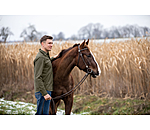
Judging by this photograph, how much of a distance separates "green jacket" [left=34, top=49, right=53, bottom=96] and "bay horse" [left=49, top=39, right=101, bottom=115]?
0.42 ft

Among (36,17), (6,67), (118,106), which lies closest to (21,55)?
(6,67)

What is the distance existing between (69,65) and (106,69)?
171 cm

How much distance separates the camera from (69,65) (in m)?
1.99

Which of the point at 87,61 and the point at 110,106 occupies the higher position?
the point at 87,61

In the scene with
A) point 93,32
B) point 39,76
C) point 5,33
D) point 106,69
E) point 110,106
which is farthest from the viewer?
point 106,69

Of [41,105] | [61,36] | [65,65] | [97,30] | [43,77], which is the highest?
[97,30]

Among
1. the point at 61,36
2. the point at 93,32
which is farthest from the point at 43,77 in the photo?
the point at 93,32

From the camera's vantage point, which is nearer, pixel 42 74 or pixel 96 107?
pixel 42 74

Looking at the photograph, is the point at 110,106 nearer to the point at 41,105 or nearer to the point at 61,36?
the point at 41,105

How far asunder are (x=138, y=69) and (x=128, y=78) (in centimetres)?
31

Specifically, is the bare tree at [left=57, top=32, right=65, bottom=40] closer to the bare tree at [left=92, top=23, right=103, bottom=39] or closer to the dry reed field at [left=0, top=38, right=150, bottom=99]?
the dry reed field at [left=0, top=38, right=150, bottom=99]

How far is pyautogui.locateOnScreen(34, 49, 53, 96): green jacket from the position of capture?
174cm

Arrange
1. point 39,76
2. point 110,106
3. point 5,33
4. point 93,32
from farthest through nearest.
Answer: point 93,32 < point 5,33 < point 110,106 < point 39,76

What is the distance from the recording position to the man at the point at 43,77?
5.74 ft
